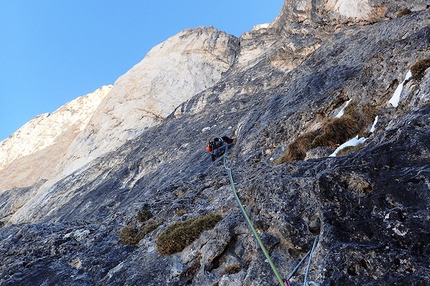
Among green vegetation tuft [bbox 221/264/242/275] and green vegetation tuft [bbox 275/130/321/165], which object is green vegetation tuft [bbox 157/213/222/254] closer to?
green vegetation tuft [bbox 221/264/242/275]

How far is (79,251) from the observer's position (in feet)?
40.3

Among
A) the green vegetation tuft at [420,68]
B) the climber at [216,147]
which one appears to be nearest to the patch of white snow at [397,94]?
the green vegetation tuft at [420,68]

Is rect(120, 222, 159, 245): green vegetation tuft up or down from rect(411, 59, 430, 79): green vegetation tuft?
up

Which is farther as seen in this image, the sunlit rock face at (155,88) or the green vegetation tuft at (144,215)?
the sunlit rock face at (155,88)

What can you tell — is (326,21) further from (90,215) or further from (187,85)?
(90,215)

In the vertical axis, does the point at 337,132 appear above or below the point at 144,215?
below

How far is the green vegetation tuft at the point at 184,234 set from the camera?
32.9ft

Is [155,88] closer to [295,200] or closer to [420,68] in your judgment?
[420,68]

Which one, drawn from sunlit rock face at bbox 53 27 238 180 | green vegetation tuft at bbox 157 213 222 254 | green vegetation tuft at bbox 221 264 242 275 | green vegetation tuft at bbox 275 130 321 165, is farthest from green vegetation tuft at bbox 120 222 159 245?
sunlit rock face at bbox 53 27 238 180

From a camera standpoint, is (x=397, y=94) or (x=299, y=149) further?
(x=299, y=149)

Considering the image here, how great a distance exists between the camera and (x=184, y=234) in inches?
398

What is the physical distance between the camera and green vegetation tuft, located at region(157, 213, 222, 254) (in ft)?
32.9

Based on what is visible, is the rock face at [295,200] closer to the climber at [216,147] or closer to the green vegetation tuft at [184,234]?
the green vegetation tuft at [184,234]

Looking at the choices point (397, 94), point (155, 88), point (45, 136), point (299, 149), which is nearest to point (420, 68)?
point (397, 94)
